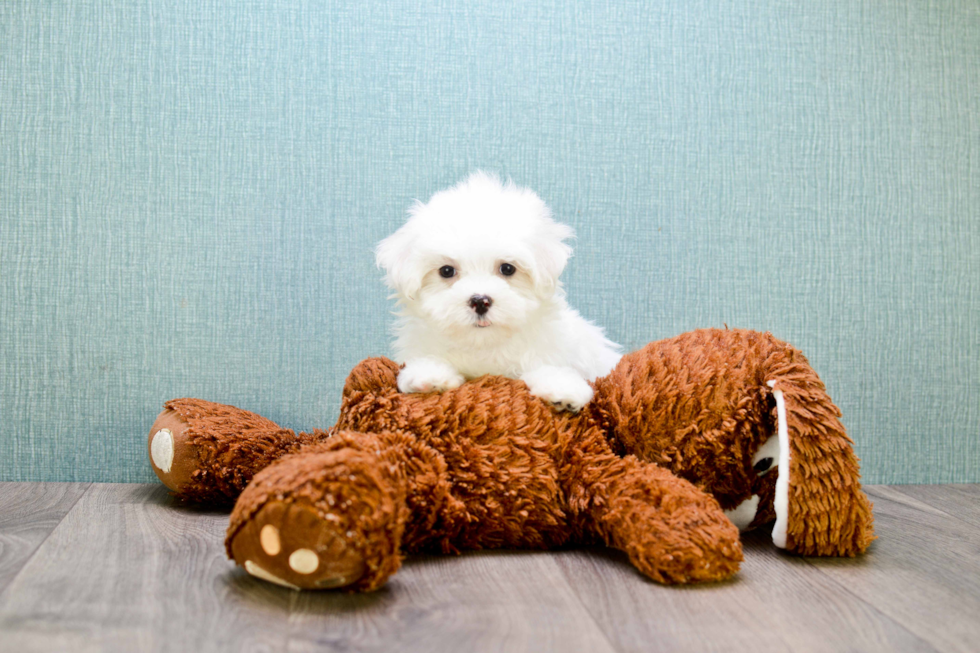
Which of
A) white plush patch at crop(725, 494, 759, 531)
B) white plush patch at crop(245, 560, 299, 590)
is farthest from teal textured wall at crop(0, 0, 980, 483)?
white plush patch at crop(245, 560, 299, 590)

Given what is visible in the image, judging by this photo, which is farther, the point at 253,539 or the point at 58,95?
the point at 58,95

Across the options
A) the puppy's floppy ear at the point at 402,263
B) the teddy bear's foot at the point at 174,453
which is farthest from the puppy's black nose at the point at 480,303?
the teddy bear's foot at the point at 174,453

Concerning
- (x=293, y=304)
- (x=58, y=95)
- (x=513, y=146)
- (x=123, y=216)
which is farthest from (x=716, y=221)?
(x=58, y=95)

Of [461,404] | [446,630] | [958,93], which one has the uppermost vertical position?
[958,93]

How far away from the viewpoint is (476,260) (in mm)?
→ 1181

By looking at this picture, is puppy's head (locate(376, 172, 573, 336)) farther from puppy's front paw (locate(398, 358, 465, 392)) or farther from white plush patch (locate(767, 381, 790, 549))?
white plush patch (locate(767, 381, 790, 549))

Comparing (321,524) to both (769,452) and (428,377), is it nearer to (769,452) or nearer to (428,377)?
(428,377)

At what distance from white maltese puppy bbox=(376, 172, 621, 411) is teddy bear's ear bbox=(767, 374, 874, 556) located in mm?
310

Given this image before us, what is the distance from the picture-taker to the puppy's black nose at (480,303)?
1149 mm

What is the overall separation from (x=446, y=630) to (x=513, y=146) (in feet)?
3.63

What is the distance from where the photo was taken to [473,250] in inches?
46.2

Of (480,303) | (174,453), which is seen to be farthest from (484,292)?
(174,453)

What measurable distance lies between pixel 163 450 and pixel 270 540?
67 centimetres

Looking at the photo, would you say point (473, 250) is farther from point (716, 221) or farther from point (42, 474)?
point (42, 474)
